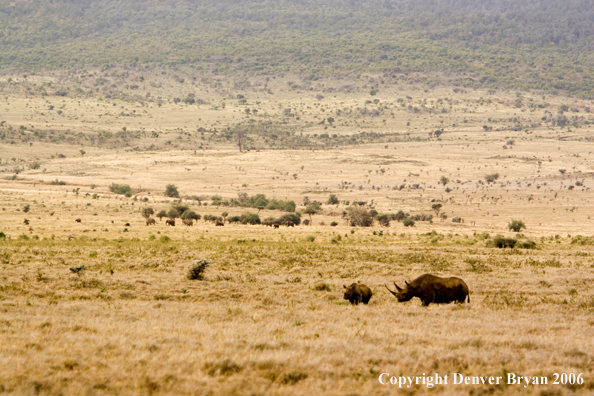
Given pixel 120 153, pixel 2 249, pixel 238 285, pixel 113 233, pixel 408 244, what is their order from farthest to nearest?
pixel 120 153 → pixel 113 233 → pixel 408 244 → pixel 2 249 → pixel 238 285

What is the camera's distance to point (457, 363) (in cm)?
945

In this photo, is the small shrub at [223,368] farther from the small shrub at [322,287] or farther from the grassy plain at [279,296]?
the small shrub at [322,287]

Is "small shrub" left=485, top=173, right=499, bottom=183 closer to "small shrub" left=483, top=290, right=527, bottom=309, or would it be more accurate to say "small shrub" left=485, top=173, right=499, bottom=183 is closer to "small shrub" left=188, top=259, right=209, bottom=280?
"small shrub" left=483, top=290, right=527, bottom=309

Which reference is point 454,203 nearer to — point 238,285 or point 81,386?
point 238,285

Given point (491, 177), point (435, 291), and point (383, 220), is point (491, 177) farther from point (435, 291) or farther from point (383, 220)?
point (435, 291)

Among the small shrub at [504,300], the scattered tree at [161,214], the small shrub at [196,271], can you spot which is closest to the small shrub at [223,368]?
the small shrub at [504,300]

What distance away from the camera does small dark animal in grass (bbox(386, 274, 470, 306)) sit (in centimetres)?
1429

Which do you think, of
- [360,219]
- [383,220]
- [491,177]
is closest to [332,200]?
[383,220]

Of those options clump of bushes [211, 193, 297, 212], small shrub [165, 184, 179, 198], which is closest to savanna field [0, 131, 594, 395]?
clump of bushes [211, 193, 297, 212]

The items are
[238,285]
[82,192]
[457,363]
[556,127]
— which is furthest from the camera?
[556,127]

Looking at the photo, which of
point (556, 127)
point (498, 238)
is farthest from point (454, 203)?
point (556, 127)

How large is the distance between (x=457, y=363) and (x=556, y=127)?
455 ft

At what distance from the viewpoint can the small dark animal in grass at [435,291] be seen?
1429cm

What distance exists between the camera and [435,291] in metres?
14.3
